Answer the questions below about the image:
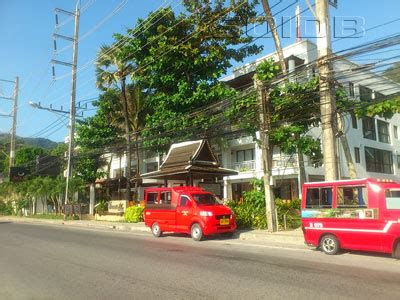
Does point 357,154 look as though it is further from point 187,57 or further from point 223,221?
point 223,221

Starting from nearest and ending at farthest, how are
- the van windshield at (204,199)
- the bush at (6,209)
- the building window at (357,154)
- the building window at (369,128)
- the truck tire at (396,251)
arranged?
1. the truck tire at (396,251)
2. the van windshield at (204,199)
3. the building window at (357,154)
4. the building window at (369,128)
5. the bush at (6,209)

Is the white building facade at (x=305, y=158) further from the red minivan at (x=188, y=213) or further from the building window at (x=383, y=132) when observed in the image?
the red minivan at (x=188, y=213)

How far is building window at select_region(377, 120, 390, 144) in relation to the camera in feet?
138

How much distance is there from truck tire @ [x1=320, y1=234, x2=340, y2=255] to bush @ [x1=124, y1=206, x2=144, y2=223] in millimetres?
16908

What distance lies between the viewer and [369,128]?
40.6 meters

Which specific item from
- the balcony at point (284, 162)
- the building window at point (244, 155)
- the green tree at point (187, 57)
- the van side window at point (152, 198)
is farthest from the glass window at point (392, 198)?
the building window at point (244, 155)

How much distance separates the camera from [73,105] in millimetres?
34375

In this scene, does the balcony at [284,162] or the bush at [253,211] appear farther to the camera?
the balcony at [284,162]

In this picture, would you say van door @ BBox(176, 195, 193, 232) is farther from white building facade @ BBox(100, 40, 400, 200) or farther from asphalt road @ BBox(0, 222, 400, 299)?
white building facade @ BBox(100, 40, 400, 200)

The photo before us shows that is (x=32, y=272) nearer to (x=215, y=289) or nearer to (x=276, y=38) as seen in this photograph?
(x=215, y=289)

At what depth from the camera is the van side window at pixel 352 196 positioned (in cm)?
1154

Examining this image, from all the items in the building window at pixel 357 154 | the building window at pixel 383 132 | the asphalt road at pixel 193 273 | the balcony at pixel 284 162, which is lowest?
the asphalt road at pixel 193 273

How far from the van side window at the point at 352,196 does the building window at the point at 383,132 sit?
107 feet

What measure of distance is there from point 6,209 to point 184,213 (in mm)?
44714
